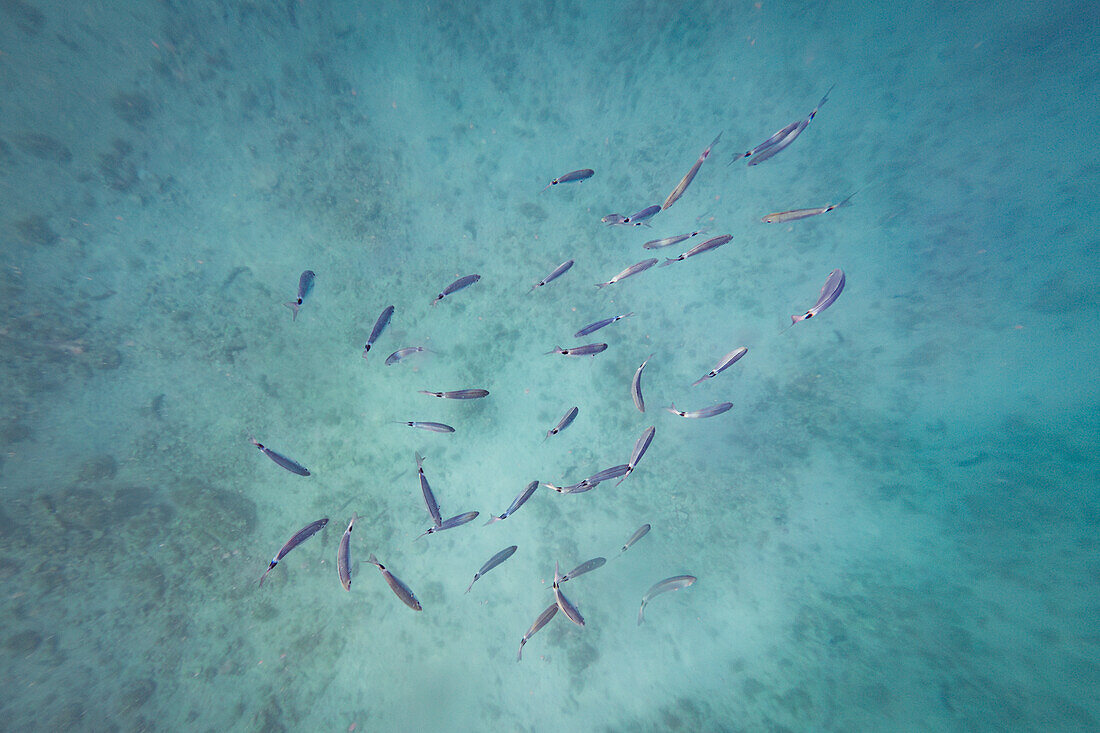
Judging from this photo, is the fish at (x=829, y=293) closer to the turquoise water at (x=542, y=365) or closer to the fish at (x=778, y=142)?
the fish at (x=778, y=142)

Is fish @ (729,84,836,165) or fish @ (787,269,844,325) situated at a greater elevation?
fish @ (729,84,836,165)

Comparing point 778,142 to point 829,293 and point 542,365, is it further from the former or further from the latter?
point 542,365

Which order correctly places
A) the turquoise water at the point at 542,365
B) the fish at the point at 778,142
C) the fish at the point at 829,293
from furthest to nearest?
the turquoise water at the point at 542,365 → the fish at the point at 778,142 → the fish at the point at 829,293

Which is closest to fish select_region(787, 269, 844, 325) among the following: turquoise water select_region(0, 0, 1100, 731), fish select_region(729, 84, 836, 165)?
fish select_region(729, 84, 836, 165)

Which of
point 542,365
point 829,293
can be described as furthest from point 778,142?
point 542,365

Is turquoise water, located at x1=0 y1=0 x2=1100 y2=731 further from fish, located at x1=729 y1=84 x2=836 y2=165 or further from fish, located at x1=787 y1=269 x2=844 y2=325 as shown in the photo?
fish, located at x1=787 y1=269 x2=844 y2=325

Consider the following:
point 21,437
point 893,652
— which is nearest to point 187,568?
point 21,437

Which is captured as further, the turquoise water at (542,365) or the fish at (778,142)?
the turquoise water at (542,365)

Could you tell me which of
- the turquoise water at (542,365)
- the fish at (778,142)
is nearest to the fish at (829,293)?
the fish at (778,142)
